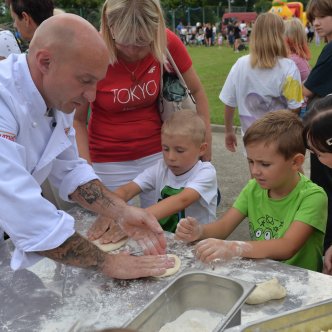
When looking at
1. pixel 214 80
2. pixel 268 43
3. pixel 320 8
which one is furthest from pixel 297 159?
pixel 214 80

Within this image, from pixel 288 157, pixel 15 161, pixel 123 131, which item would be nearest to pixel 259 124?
pixel 288 157

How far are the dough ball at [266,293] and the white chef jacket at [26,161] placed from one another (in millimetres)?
671

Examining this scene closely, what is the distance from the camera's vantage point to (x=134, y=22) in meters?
2.38

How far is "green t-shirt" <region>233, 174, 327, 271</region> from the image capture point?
2072 mm

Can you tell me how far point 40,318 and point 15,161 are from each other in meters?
0.56

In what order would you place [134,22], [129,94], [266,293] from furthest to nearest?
[129,94] < [134,22] < [266,293]

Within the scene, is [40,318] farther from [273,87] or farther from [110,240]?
[273,87]

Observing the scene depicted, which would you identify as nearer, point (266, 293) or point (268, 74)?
point (266, 293)

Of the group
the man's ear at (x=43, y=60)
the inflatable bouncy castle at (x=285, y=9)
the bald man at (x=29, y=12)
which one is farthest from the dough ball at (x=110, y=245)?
the inflatable bouncy castle at (x=285, y=9)

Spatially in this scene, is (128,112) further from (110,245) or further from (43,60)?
(43,60)

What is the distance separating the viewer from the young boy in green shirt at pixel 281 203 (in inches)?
80.7

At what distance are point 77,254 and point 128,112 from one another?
128 cm

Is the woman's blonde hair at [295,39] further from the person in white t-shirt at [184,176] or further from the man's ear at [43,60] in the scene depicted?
the man's ear at [43,60]

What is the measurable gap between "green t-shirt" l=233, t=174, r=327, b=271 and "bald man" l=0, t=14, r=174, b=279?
0.61 m
